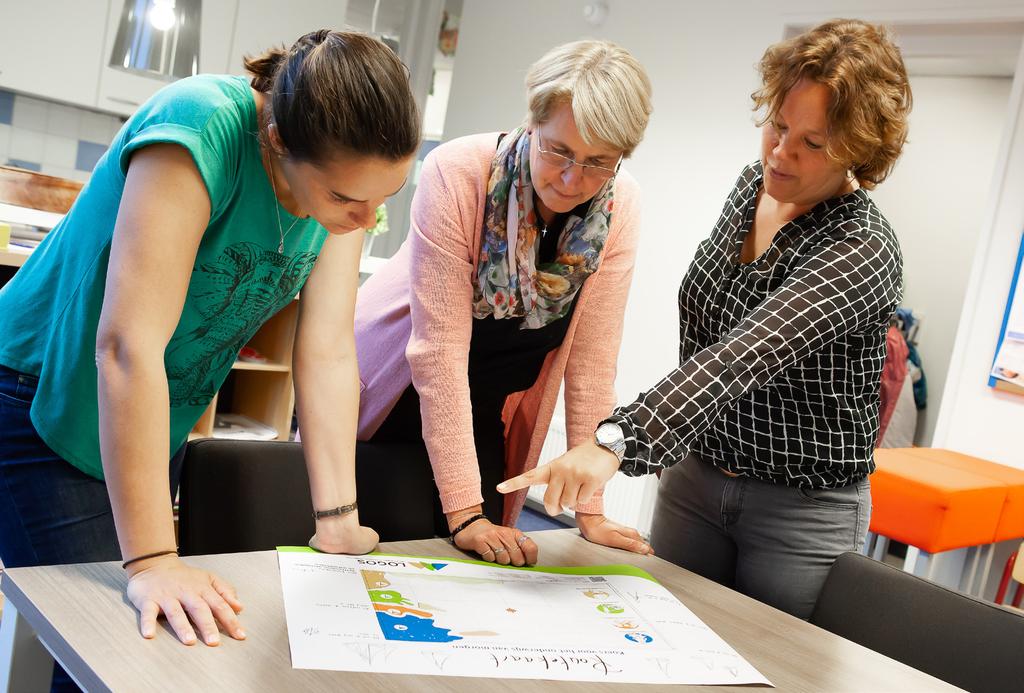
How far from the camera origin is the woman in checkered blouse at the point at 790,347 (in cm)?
127

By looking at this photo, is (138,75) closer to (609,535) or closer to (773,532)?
(609,535)

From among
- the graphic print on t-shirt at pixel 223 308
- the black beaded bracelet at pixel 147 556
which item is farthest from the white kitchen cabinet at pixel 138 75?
the black beaded bracelet at pixel 147 556

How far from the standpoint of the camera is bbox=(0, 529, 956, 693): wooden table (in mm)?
810

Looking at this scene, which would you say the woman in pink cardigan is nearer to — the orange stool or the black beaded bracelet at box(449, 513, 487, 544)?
the black beaded bracelet at box(449, 513, 487, 544)

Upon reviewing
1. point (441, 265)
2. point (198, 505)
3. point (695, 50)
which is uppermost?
point (695, 50)

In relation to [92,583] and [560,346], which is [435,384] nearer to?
[560,346]

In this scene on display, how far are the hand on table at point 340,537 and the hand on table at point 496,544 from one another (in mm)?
155

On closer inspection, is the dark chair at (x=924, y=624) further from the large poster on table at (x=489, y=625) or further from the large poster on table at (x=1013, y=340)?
the large poster on table at (x=1013, y=340)

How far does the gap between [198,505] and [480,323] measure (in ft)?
1.70

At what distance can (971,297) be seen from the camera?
3.46 metres

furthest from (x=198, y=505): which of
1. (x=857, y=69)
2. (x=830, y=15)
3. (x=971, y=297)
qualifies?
(x=830, y=15)

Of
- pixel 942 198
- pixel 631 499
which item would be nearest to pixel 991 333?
pixel 631 499

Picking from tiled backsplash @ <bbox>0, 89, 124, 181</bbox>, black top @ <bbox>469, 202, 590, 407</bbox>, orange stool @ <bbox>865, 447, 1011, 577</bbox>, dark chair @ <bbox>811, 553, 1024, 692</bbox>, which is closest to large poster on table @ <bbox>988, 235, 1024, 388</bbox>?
orange stool @ <bbox>865, 447, 1011, 577</bbox>

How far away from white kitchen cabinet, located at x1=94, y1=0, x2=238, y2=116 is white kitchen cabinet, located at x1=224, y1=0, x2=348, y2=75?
50 mm
